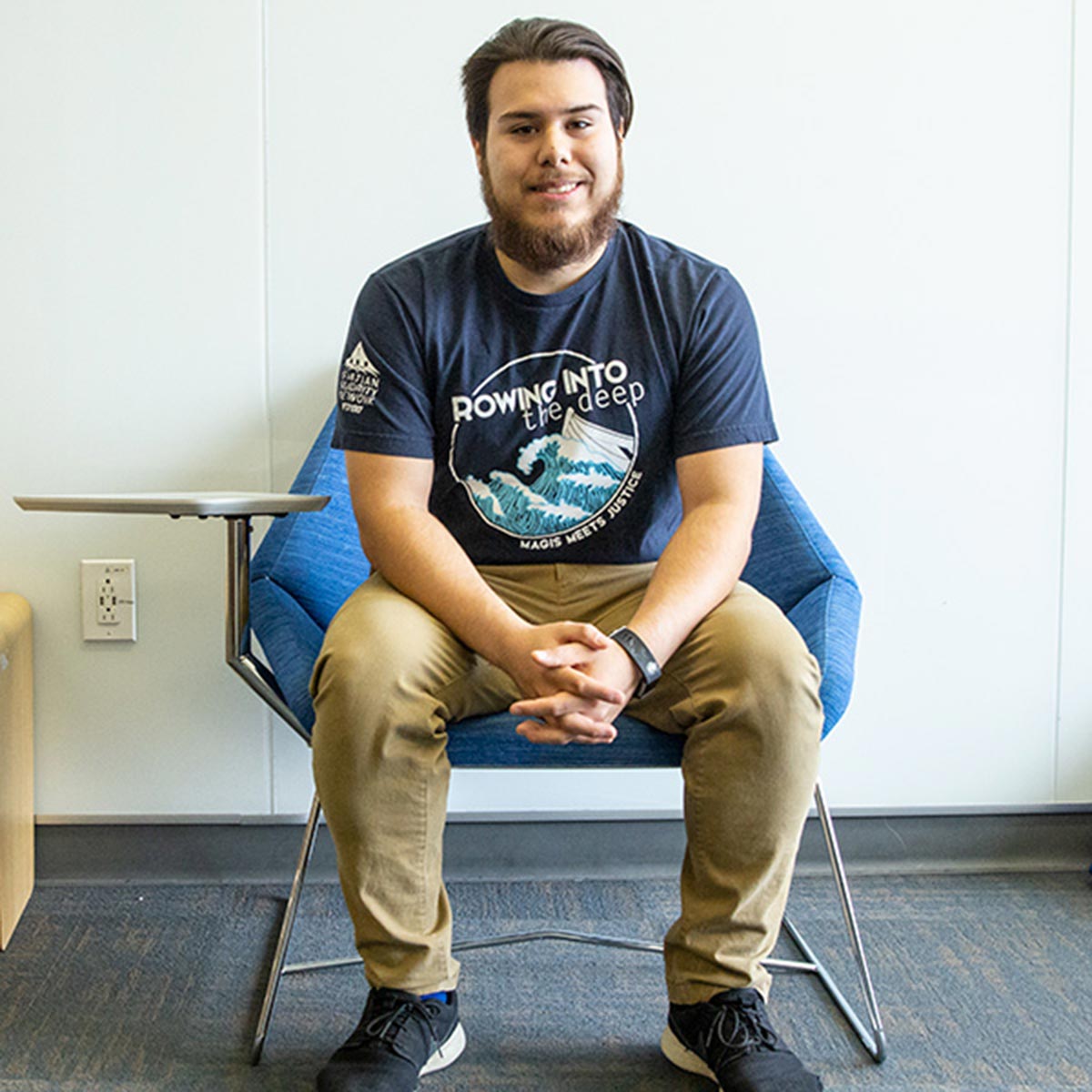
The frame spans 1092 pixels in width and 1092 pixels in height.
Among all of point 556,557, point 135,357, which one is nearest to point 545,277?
point 556,557

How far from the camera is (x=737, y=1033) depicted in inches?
59.1

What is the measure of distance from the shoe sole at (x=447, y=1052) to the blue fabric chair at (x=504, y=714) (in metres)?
0.23

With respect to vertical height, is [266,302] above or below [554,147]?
below

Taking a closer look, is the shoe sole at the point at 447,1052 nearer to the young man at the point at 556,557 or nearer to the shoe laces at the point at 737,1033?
the young man at the point at 556,557

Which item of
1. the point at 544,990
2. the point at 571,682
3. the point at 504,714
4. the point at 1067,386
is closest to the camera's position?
the point at 571,682

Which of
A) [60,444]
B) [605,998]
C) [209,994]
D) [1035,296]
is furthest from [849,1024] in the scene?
[60,444]

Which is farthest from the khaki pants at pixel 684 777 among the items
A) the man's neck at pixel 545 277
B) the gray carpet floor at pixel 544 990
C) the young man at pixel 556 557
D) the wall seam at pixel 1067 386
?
the wall seam at pixel 1067 386

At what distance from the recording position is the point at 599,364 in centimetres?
175

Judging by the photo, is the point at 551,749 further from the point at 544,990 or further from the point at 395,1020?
the point at 544,990

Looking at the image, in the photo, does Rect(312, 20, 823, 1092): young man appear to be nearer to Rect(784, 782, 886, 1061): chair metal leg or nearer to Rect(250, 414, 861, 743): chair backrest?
Rect(250, 414, 861, 743): chair backrest

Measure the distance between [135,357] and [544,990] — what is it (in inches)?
49.6

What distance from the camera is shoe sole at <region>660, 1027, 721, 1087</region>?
1.59 m

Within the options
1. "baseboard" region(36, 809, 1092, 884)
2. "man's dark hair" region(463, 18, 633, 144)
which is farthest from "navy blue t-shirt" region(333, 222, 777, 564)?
"baseboard" region(36, 809, 1092, 884)

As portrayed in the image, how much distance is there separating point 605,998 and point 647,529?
0.69 m
